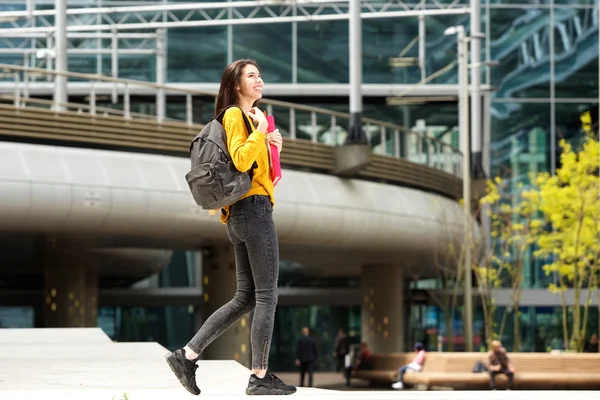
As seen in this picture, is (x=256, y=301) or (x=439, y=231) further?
(x=439, y=231)

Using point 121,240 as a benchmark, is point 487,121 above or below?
above

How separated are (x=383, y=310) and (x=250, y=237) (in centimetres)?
3346

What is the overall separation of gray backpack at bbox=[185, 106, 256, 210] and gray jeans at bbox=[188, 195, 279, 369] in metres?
0.16

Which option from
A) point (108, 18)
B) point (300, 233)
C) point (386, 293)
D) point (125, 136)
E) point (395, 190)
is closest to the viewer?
point (125, 136)

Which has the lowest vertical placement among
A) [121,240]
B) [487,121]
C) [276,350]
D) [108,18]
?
[276,350]

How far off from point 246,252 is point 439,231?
2725 cm

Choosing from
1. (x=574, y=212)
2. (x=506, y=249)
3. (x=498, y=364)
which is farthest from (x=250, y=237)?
(x=506, y=249)

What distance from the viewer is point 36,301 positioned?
177 feet

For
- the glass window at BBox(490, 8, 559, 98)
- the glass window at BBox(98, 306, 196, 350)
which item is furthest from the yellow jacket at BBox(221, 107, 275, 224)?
the glass window at BBox(98, 306, 196, 350)

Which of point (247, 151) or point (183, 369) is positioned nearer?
point (247, 151)

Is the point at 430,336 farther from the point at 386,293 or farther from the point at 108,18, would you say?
the point at 108,18

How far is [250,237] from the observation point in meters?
7.25

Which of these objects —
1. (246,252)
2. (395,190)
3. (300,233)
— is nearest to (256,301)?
(246,252)

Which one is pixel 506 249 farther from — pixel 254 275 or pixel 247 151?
pixel 247 151
